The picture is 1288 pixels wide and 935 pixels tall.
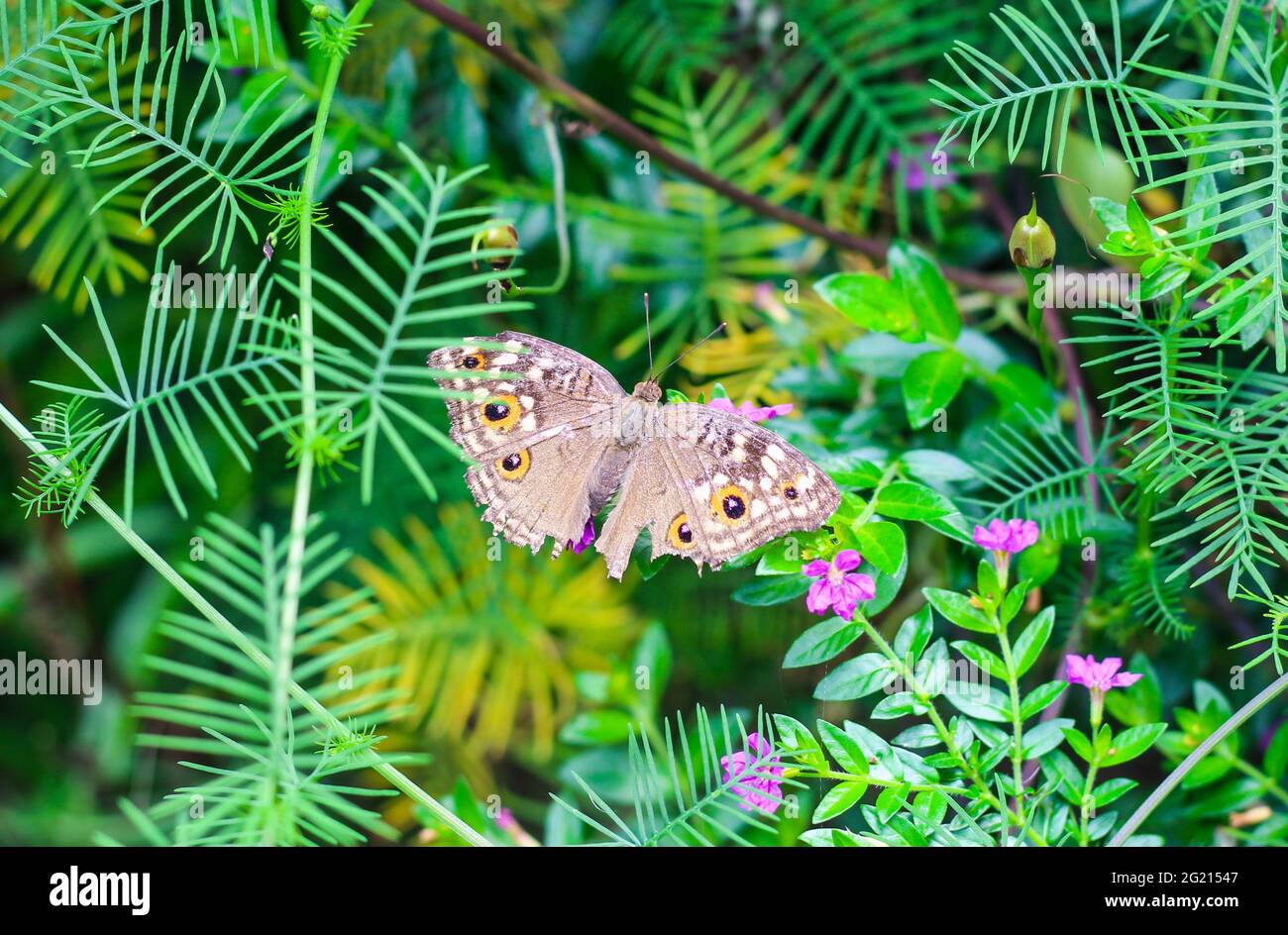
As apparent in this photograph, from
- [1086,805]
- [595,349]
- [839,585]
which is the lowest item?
[1086,805]

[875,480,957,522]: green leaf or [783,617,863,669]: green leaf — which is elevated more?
[875,480,957,522]: green leaf

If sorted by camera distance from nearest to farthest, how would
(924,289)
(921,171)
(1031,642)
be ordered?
(1031,642), (924,289), (921,171)

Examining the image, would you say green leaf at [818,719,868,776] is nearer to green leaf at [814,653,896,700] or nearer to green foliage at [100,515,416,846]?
green leaf at [814,653,896,700]

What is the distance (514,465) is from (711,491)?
10 cm

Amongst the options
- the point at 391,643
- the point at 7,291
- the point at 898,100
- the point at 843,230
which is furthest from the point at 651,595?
the point at 7,291

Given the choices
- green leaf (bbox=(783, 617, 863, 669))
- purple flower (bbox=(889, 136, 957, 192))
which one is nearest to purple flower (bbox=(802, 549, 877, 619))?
green leaf (bbox=(783, 617, 863, 669))

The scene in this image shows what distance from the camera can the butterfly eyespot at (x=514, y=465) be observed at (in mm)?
487

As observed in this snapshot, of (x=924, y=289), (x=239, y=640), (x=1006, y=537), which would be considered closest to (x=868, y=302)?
(x=924, y=289)

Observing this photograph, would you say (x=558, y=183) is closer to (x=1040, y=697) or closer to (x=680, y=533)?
(x=680, y=533)

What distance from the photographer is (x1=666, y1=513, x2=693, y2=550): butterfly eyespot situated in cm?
46

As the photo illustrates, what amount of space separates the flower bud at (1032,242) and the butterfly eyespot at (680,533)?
21cm

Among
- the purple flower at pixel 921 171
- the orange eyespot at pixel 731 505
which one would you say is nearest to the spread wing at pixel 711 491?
the orange eyespot at pixel 731 505

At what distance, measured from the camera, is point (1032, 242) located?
462 millimetres
